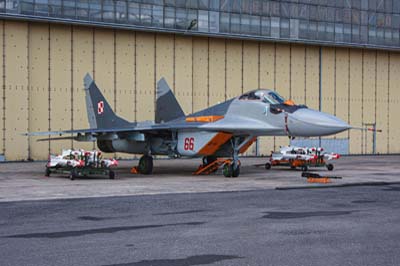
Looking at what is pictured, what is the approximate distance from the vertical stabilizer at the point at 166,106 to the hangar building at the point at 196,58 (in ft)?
30.9

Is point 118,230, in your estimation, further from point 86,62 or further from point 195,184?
point 86,62

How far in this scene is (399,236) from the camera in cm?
854

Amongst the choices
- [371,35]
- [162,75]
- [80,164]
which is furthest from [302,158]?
[371,35]

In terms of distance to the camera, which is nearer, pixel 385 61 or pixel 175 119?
pixel 175 119

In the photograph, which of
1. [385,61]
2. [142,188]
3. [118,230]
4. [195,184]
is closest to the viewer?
[118,230]

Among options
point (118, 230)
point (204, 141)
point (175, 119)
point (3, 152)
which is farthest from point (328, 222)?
point (3, 152)

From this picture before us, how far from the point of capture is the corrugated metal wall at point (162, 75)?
104 ft

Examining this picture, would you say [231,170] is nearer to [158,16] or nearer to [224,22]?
[158,16]

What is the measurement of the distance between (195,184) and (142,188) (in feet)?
6.78

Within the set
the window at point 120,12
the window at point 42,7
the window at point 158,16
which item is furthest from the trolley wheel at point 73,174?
the window at point 158,16

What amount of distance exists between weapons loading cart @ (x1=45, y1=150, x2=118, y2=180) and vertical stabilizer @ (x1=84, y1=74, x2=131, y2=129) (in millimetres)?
4252

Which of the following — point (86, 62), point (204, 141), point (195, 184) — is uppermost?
point (86, 62)

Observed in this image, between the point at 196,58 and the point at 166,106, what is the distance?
12.4 metres

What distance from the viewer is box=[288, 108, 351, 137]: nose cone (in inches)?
738
